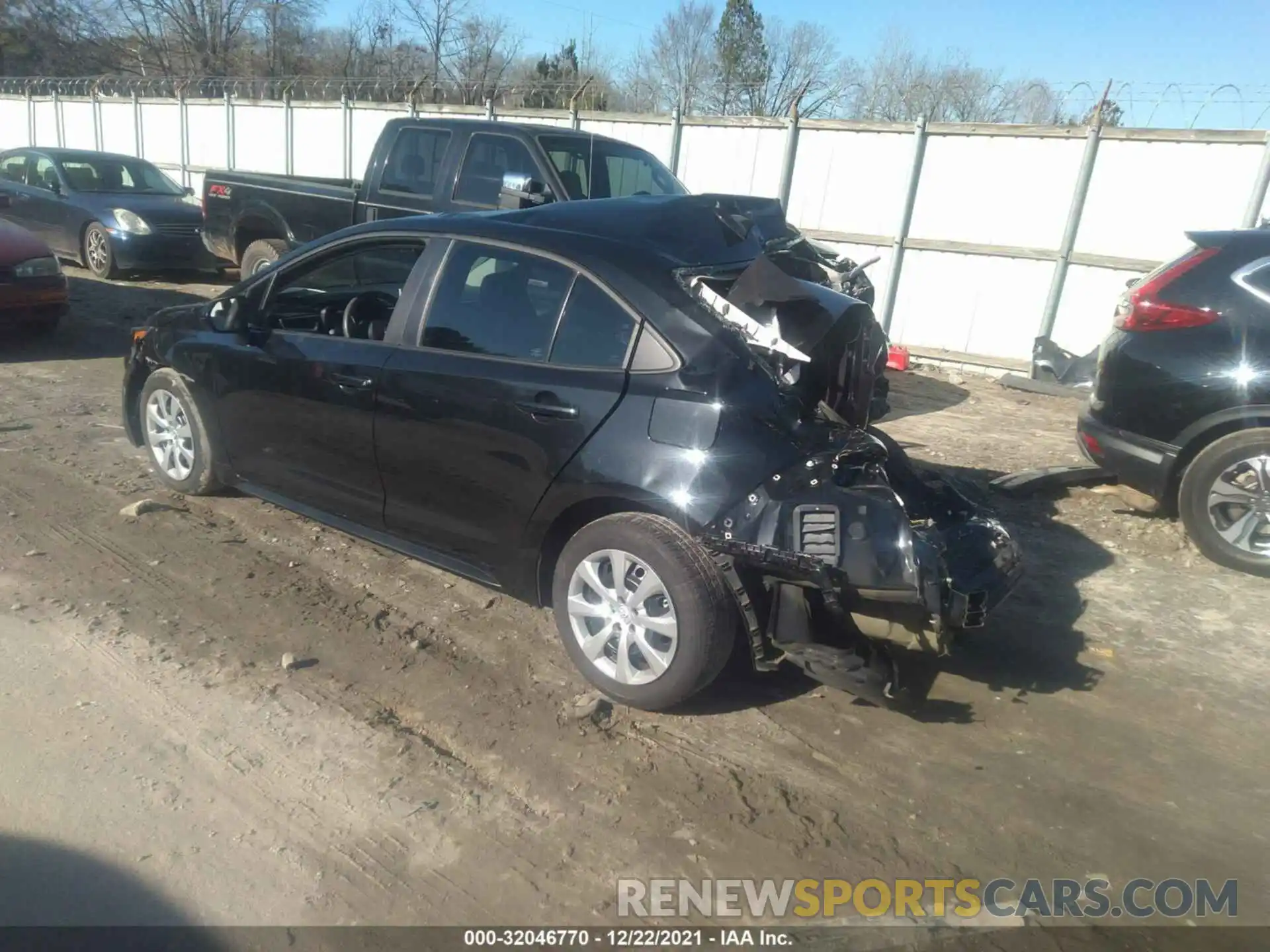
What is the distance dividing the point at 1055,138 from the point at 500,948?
9.88 metres

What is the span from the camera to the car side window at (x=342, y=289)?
446 cm

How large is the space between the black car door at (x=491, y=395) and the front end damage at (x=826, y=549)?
477 millimetres

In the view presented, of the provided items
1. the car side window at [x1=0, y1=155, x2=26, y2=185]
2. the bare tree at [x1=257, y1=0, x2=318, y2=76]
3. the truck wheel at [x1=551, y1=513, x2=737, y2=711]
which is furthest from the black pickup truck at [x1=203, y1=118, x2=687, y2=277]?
the bare tree at [x1=257, y1=0, x2=318, y2=76]

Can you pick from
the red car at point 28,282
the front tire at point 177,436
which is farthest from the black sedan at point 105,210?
the front tire at point 177,436

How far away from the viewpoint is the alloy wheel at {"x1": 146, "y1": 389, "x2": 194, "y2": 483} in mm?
5301

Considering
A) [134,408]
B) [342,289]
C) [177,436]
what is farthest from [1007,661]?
[134,408]

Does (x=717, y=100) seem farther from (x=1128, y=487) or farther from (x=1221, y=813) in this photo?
(x=1221, y=813)

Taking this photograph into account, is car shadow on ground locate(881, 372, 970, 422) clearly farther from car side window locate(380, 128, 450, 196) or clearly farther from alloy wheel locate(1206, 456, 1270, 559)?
car side window locate(380, 128, 450, 196)

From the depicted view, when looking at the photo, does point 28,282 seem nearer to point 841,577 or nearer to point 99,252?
point 99,252

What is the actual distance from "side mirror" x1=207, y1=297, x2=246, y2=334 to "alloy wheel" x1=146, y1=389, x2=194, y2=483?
0.55m

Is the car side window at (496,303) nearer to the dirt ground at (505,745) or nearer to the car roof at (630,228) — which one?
the car roof at (630,228)

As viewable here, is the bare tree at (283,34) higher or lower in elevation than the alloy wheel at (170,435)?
higher

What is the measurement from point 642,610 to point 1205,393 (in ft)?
11.4

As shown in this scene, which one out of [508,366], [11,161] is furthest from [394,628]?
[11,161]
